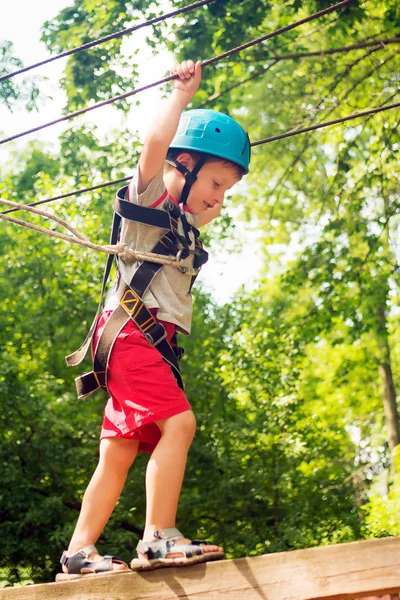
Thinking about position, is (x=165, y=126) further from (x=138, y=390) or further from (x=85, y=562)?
(x=85, y=562)

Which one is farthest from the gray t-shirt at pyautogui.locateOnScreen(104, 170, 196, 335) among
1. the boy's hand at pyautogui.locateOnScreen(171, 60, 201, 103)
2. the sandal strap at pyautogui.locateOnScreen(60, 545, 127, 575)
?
the sandal strap at pyautogui.locateOnScreen(60, 545, 127, 575)

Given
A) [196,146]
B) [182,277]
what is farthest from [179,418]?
[196,146]

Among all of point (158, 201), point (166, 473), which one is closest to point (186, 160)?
point (158, 201)

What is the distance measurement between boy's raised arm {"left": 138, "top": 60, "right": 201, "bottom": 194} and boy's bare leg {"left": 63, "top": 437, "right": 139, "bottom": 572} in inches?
38.2

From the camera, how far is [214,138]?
128 inches

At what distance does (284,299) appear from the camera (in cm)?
1731

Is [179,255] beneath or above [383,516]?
beneath

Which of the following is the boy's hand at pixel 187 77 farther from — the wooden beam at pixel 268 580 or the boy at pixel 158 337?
the wooden beam at pixel 268 580

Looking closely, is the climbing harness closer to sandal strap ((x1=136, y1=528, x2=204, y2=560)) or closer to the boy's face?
the boy's face

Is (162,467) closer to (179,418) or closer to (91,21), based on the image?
(179,418)

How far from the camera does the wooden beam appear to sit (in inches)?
89.7

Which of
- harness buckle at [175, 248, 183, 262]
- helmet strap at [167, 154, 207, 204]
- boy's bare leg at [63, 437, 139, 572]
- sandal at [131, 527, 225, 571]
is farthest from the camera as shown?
helmet strap at [167, 154, 207, 204]

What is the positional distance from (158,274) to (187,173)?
47 centimetres

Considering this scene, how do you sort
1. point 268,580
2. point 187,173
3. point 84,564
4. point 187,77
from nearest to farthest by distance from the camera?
1. point 268,580
2. point 84,564
3. point 187,77
4. point 187,173
